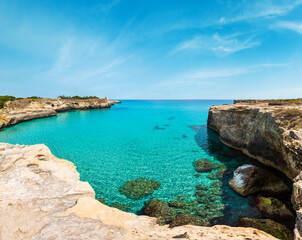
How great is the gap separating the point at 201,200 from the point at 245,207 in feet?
9.78

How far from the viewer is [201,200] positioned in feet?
37.0

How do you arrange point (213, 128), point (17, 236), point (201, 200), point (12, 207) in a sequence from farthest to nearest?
point (213, 128), point (201, 200), point (12, 207), point (17, 236)

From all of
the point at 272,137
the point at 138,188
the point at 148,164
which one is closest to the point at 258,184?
the point at 272,137

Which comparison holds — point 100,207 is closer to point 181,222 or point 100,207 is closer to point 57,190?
point 57,190

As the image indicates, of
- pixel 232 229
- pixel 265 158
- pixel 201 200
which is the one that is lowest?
pixel 201 200

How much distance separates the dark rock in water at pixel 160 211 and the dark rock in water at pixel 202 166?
6836 millimetres

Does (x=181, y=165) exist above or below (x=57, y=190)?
below

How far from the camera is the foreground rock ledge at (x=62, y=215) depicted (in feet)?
18.0

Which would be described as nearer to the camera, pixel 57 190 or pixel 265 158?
pixel 57 190

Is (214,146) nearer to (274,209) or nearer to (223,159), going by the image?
(223,159)

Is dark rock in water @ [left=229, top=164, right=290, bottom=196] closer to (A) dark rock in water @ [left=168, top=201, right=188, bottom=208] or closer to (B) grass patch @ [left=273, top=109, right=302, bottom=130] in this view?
(B) grass patch @ [left=273, top=109, right=302, bottom=130]

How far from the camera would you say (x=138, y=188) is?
13.0 metres

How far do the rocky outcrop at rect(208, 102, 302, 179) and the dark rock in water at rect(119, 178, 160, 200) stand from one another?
1078 centimetres

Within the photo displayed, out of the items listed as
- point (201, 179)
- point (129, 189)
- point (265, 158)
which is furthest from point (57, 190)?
point (265, 158)
